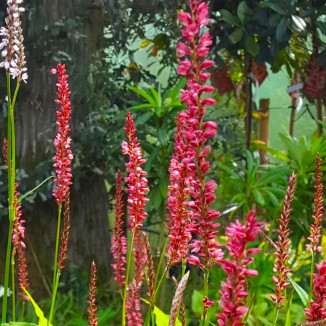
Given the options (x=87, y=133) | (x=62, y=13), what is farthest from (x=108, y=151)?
(x=62, y=13)

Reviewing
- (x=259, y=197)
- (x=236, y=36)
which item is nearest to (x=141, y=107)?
(x=236, y=36)

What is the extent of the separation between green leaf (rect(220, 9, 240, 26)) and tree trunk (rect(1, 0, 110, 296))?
0.73 meters

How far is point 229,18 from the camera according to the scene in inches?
115

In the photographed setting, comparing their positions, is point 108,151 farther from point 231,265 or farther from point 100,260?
point 231,265

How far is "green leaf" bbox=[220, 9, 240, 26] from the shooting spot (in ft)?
9.54

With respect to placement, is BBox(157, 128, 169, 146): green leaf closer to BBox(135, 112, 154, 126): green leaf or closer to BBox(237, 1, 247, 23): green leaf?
BBox(135, 112, 154, 126): green leaf

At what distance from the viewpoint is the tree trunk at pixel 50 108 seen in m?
3.29

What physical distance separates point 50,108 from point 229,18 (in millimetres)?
1008

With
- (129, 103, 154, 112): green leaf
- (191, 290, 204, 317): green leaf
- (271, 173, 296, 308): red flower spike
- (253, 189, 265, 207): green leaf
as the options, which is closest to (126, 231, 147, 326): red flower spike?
(271, 173, 296, 308): red flower spike

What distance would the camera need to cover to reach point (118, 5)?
3.30 metres

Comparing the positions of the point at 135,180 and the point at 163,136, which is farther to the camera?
the point at 163,136

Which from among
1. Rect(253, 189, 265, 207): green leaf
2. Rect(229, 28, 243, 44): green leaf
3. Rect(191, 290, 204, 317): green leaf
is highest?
Rect(229, 28, 243, 44): green leaf

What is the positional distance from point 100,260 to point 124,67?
101 cm

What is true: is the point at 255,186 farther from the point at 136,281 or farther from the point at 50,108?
the point at 136,281
